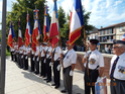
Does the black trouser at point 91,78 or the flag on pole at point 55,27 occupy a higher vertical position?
the flag on pole at point 55,27

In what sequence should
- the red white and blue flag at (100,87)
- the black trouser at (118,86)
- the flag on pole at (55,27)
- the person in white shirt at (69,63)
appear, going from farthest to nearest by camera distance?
1. the flag on pole at (55,27)
2. the person in white shirt at (69,63)
3. the black trouser at (118,86)
4. the red white and blue flag at (100,87)

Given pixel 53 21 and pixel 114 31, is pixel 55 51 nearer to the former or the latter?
pixel 53 21

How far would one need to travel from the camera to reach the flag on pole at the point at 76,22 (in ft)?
10.8

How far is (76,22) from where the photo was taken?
10.8 feet

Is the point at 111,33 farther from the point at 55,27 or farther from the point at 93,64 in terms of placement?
the point at 93,64

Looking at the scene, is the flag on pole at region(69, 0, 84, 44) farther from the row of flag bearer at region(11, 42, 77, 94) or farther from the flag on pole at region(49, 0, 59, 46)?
the flag on pole at region(49, 0, 59, 46)

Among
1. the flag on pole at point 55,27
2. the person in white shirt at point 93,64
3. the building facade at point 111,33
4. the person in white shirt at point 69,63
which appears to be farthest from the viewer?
the building facade at point 111,33

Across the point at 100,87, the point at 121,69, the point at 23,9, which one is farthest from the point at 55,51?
the point at 23,9

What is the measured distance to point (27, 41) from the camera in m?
7.51

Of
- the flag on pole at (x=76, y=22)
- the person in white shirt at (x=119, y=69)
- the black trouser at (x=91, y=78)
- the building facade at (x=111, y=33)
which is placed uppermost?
the building facade at (x=111, y=33)

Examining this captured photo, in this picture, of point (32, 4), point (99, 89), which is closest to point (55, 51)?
point (99, 89)

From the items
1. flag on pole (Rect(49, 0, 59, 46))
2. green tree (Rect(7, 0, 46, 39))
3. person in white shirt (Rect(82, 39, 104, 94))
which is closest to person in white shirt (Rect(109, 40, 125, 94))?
person in white shirt (Rect(82, 39, 104, 94))

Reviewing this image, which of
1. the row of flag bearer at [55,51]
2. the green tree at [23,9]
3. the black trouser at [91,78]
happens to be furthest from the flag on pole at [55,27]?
the green tree at [23,9]

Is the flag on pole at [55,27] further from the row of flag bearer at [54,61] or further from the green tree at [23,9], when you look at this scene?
the green tree at [23,9]
